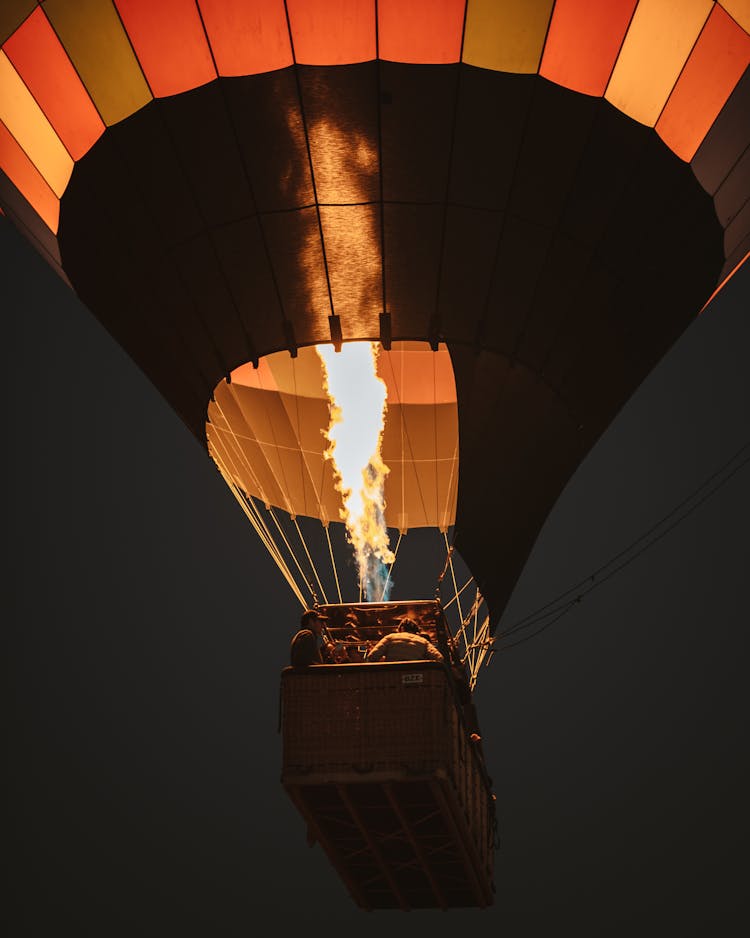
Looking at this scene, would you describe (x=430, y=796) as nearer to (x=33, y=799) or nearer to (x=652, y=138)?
(x=652, y=138)

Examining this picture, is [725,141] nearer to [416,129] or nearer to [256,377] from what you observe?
[416,129]

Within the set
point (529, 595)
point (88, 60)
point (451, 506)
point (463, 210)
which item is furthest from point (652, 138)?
point (529, 595)

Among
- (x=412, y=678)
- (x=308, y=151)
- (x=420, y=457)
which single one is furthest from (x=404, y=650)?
(x=420, y=457)

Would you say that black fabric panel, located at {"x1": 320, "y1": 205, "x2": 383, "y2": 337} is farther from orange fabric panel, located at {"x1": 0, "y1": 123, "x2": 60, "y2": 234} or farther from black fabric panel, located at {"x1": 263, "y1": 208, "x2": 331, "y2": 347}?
orange fabric panel, located at {"x1": 0, "y1": 123, "x2": 60, "y2": 234}

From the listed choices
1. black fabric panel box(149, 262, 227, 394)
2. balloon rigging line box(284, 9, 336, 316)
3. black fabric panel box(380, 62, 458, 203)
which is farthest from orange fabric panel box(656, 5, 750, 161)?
black fabric panel box(149, 262, 227, 394)

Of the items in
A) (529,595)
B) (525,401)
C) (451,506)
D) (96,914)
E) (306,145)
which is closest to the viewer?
(306,145)

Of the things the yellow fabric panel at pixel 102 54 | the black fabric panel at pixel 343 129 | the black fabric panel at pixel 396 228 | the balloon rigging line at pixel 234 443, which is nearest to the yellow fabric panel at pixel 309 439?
the balloon rigging line at pixel 234 443
